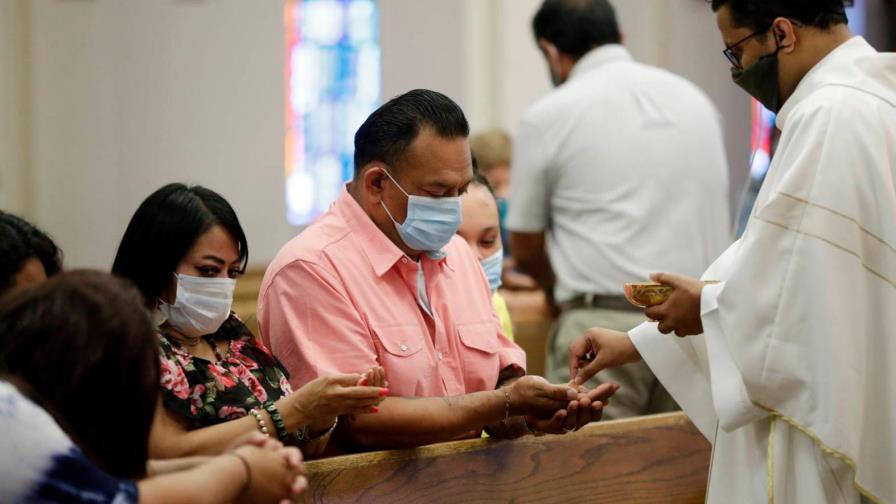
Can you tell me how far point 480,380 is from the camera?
3271 mm

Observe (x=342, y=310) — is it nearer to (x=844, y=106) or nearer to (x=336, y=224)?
(x=336, y=224)

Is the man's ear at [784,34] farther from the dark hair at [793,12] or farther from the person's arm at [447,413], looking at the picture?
the person's arm at [447,413]

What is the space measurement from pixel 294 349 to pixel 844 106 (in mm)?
1435

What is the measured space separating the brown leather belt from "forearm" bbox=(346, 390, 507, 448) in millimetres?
1845

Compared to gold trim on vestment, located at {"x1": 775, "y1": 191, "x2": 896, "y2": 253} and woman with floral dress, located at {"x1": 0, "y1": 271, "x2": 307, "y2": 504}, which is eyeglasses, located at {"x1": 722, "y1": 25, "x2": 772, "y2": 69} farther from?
woman with floral dress, located at {"x1": 0, "y1": 271, "x2": 307, "y2": 504}

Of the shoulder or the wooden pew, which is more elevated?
the shoulder

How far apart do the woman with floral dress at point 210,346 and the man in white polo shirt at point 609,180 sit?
211 centimetres

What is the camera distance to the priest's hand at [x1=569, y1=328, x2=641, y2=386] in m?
3.24

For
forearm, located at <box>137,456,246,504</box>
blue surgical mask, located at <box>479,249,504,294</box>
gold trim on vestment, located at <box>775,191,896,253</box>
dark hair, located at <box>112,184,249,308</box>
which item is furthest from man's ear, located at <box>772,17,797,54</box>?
forearm, located at <box>137,456,246,504</box>

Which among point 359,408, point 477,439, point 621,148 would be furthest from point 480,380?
point 621,148

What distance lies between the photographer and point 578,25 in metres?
5.05

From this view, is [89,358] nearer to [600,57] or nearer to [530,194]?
[530,194]

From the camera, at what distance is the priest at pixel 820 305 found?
9.04 ft

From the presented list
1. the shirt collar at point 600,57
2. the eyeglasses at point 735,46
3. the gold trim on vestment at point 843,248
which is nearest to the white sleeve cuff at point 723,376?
the gold trim on vestment at point 843,248
